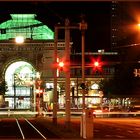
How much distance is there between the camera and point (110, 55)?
16175 centimetres

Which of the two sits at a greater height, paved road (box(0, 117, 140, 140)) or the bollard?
the bollard

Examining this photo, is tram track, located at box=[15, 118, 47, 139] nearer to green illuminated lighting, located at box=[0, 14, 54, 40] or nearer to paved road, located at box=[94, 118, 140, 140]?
paved road, located at box=[94, 118, 140, 140]

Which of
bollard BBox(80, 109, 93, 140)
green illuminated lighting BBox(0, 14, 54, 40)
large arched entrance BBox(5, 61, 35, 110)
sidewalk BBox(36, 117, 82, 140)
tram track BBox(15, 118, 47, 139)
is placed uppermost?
green illuminated lighting BBox(0, 14, 54, 40)

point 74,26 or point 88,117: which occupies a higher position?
point 74,26

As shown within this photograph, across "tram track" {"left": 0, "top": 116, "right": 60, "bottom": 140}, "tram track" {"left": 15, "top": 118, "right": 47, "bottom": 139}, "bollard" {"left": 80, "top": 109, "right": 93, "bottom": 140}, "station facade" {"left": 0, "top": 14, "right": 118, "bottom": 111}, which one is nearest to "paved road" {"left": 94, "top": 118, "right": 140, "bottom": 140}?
"bollard" {"left": 80, "top": 109, "right": 93, "bottom": 140}

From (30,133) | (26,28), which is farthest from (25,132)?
(26,28)

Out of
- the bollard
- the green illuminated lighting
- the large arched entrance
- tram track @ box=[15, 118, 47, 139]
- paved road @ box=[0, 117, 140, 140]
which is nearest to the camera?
the bollard

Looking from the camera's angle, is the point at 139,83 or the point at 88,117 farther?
the point at 139,83

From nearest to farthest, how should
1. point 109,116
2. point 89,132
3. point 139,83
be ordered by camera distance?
point 89,132 → point 109,116 → point 139,83

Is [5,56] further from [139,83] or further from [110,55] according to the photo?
[139,83]

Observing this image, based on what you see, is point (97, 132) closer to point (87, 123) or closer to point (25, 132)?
point (25, 132)

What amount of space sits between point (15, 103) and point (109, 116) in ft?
240

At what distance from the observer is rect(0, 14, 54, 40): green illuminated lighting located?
540 ft

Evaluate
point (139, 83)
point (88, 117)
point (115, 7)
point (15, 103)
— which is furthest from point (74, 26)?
point (115, 7)
